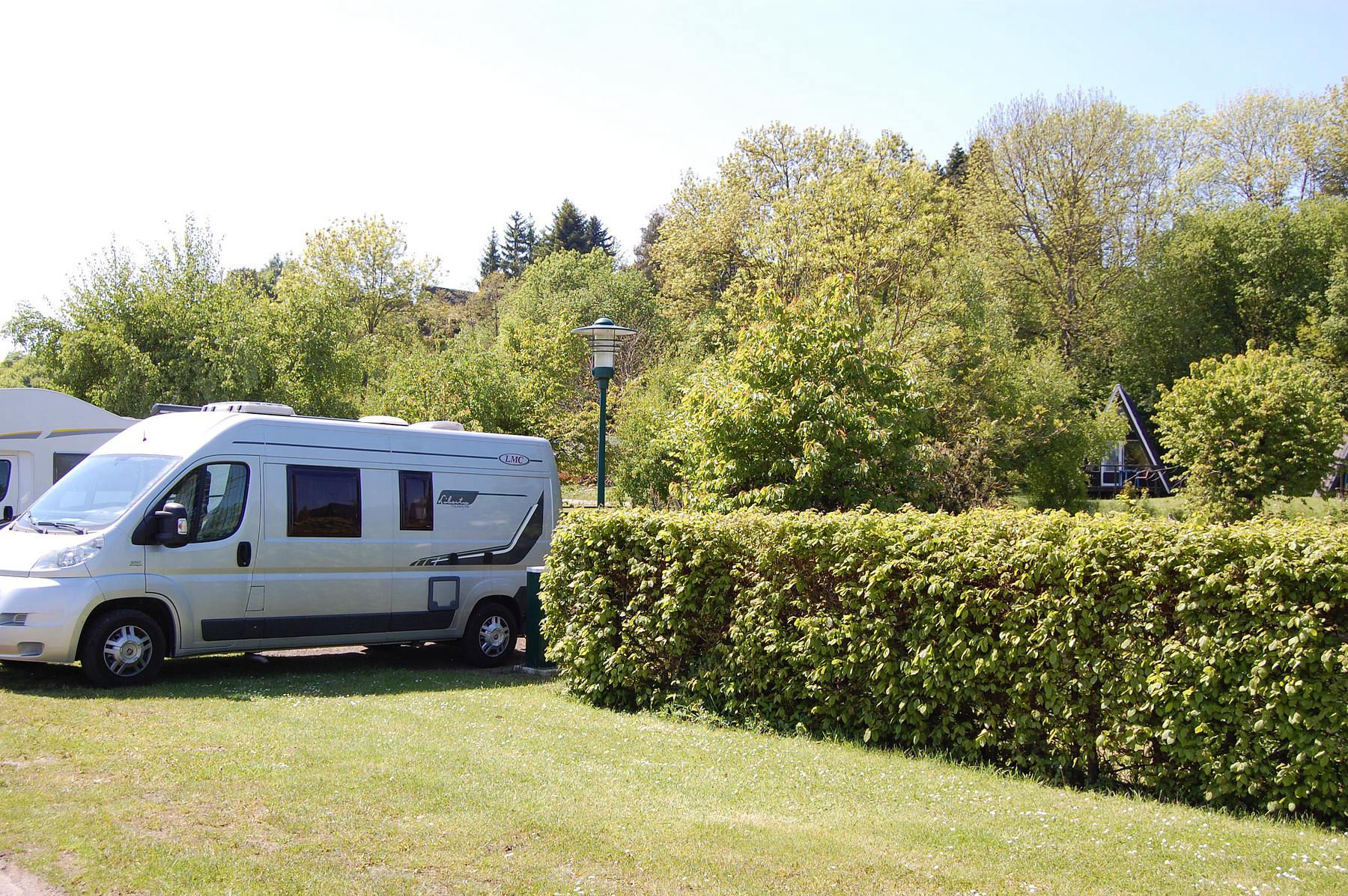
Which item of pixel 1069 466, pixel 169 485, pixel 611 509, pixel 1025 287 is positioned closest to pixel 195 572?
pixel 169 485

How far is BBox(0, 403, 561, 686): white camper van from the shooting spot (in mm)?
9359

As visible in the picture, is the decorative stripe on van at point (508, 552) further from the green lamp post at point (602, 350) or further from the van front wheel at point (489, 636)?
the green lamp post at point (602, 350)

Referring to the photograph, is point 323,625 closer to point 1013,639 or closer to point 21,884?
point 21,884

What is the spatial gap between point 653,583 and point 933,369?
18.0 m

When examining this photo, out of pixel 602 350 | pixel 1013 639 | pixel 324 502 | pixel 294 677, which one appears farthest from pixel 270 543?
pixel 1013 639

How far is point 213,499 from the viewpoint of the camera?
1015 cm

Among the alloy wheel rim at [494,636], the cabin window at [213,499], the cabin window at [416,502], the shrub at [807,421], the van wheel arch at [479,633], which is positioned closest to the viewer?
the cabin window at [213,499]

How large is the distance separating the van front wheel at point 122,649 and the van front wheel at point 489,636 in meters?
3.36

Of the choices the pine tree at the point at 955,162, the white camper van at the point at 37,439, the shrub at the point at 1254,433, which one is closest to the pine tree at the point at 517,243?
the pine tree at the point at 955,162

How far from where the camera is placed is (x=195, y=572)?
32.7 feet

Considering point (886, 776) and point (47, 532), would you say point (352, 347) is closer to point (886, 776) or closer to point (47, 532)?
point (47, 532)

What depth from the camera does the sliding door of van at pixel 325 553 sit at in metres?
10.5

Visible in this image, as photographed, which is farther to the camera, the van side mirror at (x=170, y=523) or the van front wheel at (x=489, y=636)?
the van front wheel at (x=489, y=636)

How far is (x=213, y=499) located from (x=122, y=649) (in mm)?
1614
